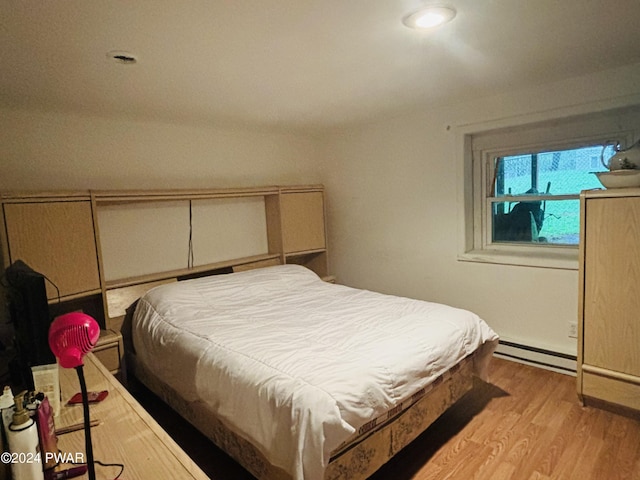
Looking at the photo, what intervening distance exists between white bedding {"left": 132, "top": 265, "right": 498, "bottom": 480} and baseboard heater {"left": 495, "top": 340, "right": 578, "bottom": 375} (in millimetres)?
741

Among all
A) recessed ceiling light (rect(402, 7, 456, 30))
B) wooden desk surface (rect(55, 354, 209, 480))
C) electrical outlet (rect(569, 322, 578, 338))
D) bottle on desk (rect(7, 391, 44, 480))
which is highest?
recessed ceiling light (rect(402, 7, 456, 30))

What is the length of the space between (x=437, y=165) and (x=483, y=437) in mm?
2093

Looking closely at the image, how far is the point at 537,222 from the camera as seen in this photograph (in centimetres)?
304

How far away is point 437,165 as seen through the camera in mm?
3260

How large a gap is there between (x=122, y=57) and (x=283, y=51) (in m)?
0.77

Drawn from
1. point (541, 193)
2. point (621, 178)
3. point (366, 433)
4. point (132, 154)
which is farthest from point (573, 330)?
point (132, 154)

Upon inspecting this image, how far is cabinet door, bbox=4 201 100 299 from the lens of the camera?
2.20 meters

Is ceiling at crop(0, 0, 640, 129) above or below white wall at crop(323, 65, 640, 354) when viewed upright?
above

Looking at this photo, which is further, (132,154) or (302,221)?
(302,221)

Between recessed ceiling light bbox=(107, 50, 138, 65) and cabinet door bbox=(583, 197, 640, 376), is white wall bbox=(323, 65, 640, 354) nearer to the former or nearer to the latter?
cabinet door bbox=(583, 197, 640, 376)

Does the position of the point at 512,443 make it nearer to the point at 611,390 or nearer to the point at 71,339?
the point at 611,390

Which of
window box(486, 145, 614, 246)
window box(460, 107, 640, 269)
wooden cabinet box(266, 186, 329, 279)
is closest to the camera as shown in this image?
window box(460, 107, 640, 269)

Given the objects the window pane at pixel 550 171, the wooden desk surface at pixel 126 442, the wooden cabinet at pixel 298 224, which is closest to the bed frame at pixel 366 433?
the wooden desk surface at pixel 126 442

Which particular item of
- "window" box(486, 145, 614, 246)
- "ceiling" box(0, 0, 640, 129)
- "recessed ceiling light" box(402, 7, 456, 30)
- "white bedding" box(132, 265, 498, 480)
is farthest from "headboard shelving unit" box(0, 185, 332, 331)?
"recessed ceiling light" box(402, 7, 456, 30)
